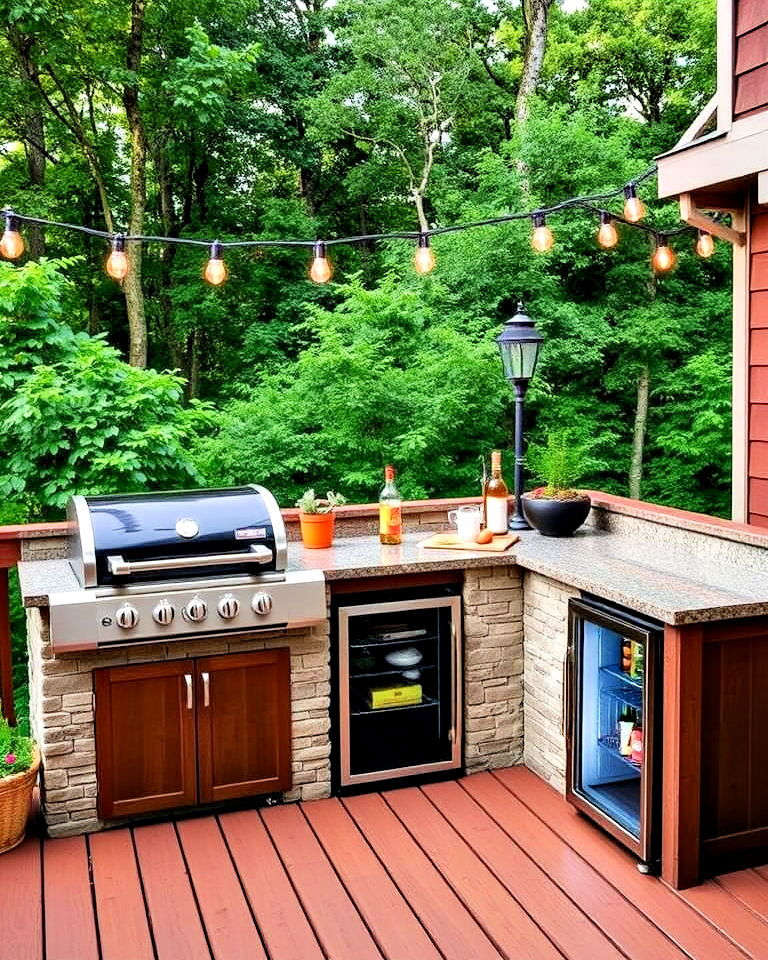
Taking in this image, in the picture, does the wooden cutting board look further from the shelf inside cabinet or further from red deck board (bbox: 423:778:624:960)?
red deck board (bbox: 423:778:624:960)

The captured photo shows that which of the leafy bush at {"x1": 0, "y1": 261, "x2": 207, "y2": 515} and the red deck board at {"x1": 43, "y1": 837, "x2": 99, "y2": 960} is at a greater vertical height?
the leafy bush at {"x1": 0, "y1": 261, "x2": 207, "y2": 515}

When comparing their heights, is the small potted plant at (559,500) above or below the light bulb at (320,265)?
below

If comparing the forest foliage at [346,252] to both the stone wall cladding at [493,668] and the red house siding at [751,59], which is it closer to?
the stone wall cladding at [493,668]

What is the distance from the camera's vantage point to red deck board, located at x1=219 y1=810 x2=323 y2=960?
2.53 m

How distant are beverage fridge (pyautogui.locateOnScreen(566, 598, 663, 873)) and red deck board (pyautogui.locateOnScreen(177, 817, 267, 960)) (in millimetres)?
1166

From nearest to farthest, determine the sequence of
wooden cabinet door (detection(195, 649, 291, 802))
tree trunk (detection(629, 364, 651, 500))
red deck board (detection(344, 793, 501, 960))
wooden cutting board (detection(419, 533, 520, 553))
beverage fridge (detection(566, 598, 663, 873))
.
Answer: red deck board (detection(344, 793, 501, 960))
beverage fridge (detection(566, 598, 663, 873))
wooden cabinet door (detection(195, 649, 291, 802))
wooden cutting board (detection(419, 533, 520, 553))
tree trunk (detection(629, 364, 651, 500))

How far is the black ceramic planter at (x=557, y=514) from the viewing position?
3.77 metres

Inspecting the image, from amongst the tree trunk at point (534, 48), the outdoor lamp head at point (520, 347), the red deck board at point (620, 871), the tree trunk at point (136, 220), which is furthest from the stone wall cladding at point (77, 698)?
the tree trunk at point (534, 48)

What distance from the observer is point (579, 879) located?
2.86m

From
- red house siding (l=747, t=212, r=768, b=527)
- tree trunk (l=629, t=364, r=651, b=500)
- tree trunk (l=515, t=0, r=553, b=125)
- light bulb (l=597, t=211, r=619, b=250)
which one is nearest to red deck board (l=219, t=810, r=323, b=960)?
red house siding (l=747, t=212, r=768, b=527)

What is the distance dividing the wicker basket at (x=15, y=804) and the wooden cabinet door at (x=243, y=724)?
0.55 meters

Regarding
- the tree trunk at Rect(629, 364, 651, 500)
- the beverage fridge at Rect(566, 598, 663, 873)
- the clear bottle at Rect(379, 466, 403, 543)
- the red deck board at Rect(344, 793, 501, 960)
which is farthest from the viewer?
the tree trunk at Rect(629, 364, 651, 500)

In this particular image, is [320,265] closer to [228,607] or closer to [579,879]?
[228,607]

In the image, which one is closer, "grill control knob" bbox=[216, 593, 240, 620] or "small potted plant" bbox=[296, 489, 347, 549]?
"grill control knob" bbox=[216, 593, 240, 620]
